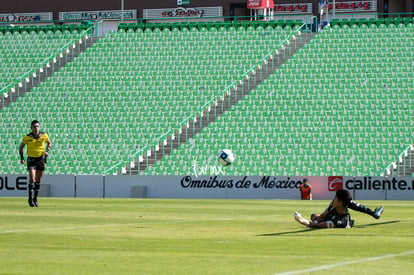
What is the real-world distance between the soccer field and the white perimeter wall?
1459cm

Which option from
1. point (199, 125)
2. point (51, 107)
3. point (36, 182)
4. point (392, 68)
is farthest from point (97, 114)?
point (36, 182)

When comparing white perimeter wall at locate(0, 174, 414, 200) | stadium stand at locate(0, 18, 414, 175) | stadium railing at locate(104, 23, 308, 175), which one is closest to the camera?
white perimeter wall at locate(0, 174, 414, 200)

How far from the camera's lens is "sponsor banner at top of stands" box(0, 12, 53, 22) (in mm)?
66938

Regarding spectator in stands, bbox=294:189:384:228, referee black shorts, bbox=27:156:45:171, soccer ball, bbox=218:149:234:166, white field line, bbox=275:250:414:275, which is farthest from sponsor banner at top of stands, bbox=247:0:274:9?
white field line, bbox=275:250:414:275

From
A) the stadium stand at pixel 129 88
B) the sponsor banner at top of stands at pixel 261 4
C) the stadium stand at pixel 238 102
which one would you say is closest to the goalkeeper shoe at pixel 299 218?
the stadium stand at pixel 238 102

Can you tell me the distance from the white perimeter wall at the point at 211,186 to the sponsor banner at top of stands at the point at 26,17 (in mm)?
33746

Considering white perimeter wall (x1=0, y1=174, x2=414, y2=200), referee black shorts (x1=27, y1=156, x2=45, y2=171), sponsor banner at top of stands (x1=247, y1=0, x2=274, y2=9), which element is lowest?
white perimeter wall (x1=0, y1=174, x2=414, y2=200)

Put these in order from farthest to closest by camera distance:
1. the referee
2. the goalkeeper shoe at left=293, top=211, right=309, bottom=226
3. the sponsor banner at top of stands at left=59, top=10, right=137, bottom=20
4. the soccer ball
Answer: the sponsor banner at top of stands at left=59, top=10, right=137, bottom=20
the soccer ball
the referee
the goalkeeper shoe at left=293, top=211, right=309, bottom=226

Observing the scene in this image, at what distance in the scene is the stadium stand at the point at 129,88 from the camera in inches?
1574

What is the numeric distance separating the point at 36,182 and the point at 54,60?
1017 inches

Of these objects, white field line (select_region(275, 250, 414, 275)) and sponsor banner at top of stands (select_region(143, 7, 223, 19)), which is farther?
sponsor banner at top of stands (select_region(143, 7, 223, 19))

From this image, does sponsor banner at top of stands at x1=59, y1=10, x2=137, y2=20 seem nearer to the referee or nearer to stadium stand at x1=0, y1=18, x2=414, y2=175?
stadium stand at x1=0, y1=18, x2=414, y2=175

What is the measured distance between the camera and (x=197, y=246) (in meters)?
11.8

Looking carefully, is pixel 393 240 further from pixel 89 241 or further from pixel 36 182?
pixel 36 182
